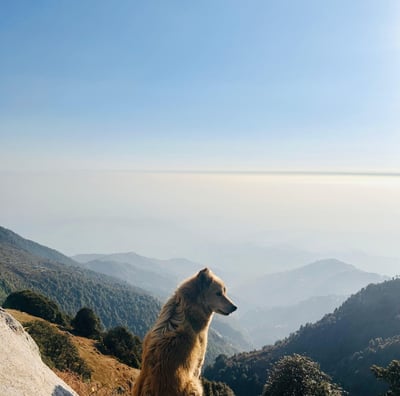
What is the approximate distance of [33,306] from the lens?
62906 millimetres

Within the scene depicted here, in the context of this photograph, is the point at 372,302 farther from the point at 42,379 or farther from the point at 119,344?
the point at 42,379

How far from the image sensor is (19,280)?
586 ft

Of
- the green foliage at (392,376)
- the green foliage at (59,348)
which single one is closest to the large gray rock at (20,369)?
the green foliage at (59,348)

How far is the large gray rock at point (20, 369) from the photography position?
19.4 feet

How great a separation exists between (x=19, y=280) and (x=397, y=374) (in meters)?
183

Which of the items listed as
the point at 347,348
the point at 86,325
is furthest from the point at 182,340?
the point at 347,348

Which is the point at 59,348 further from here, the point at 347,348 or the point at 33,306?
the point at 347,348

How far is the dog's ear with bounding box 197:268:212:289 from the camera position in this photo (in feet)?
28.7

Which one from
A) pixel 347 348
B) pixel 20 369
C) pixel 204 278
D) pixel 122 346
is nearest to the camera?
pixel 20 369

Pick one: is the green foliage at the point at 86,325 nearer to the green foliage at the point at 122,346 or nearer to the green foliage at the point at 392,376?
the green foliage at the point at 122,346

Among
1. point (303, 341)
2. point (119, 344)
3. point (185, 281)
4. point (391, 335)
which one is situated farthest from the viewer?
point (303, 341)

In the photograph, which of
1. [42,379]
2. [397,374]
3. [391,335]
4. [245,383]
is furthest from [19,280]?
[42,379]

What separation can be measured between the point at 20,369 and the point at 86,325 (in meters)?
61.4

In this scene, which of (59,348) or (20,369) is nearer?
(20,369)
